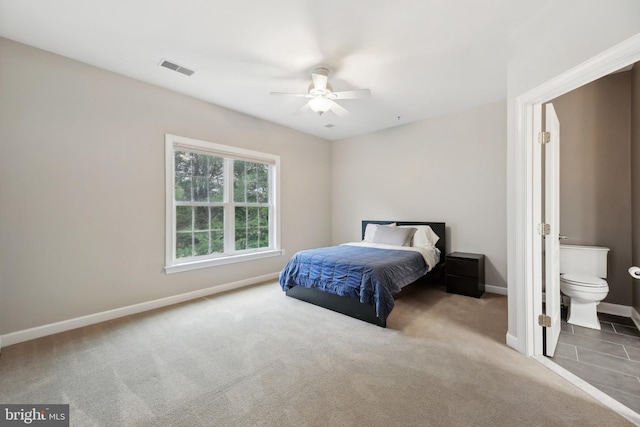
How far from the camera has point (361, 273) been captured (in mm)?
2873

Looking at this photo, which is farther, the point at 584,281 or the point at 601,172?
the point at 601,172

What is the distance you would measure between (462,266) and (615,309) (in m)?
1.56

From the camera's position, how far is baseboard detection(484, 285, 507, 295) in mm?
3811

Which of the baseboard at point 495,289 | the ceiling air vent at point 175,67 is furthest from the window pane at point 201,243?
the baseboard at point 495,289

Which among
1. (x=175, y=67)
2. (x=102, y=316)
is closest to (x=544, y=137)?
(x=175, y=67)

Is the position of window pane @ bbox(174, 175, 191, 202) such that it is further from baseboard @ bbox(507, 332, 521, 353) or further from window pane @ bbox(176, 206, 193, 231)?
baseboard @ bbox(507, 332, 521, 353)

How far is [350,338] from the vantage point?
8.21ft

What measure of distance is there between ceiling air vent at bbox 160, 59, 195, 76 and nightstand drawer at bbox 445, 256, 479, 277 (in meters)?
4.17

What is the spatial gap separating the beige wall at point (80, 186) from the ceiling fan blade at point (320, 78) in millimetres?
1860

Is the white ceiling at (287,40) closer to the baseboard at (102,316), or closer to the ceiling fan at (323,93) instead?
the ceiling fan at (323,93)

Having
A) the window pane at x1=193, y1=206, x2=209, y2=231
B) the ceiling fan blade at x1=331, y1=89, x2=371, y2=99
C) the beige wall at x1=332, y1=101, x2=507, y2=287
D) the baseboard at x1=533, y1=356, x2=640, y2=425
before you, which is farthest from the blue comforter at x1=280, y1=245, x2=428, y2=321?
the ceiling fan blade at x1=331, y1=89, x2=371, y2=99

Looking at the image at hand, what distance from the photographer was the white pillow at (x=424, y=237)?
4172 mm

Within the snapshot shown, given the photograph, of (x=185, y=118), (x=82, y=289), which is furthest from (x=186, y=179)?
(x=82, y=289)

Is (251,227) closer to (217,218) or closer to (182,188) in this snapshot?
(217,218)
